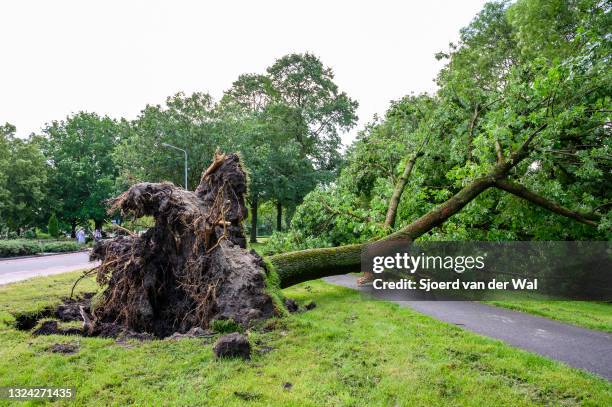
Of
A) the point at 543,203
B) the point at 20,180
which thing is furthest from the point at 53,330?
the point at 20,180

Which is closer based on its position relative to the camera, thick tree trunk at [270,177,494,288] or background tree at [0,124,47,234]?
thick tree trunk at [270,177,494,288]

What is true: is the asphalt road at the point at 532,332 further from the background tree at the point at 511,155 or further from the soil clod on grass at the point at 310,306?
the background tree at the point at 511,155

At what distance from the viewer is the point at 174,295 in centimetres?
621

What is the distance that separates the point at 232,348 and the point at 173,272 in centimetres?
244

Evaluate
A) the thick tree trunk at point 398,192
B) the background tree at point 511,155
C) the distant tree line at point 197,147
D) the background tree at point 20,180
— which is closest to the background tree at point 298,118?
the distant tree line at point 197,147

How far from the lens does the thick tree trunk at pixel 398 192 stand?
32.0 feet

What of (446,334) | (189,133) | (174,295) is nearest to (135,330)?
(174,295)

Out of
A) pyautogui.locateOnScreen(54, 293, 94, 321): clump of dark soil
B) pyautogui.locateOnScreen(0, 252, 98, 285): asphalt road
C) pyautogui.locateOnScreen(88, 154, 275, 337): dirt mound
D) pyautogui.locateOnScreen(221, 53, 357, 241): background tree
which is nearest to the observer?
pyautogui.locateOnScreen(88, 154, 275, 337): dirt mound

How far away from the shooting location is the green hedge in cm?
2066

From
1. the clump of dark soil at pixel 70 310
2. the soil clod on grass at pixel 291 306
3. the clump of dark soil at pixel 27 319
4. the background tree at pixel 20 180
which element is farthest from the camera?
the background tree at pixel 20 180

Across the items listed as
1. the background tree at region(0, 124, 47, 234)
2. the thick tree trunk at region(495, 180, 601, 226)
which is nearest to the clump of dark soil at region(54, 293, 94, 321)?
the thick tree trunk at region(495, 180, 601, 226)

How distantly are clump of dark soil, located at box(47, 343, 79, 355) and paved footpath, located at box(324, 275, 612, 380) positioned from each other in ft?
16.7

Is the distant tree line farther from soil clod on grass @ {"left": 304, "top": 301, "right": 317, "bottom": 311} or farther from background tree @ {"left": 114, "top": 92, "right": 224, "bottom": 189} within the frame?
soil clod on grass @ {"left": 304, "top": 301, "right": 317, "bottom": 311}

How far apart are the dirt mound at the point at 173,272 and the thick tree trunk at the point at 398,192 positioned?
4312 millimetres
